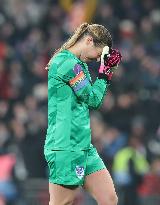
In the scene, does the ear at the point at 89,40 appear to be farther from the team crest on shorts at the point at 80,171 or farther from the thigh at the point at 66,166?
the team crest on shorts at the point at 80,171

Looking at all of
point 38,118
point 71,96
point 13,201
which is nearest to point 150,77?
point 38,118

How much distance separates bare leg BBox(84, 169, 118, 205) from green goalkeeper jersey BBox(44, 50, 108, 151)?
0.26m

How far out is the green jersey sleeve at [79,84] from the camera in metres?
7.11

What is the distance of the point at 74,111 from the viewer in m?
7.14

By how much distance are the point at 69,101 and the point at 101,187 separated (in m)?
0.71

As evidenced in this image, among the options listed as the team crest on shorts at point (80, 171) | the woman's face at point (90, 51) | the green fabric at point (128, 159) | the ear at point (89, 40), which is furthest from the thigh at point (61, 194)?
the green fabric at point (128, 159)

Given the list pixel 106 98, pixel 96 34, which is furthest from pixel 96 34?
pixel 106 98

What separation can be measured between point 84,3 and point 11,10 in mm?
1350

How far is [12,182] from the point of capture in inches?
431

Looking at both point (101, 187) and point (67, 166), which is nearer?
point (67, 166)

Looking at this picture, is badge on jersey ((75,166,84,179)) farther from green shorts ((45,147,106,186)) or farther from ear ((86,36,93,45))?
ear ((86,36,93,45))

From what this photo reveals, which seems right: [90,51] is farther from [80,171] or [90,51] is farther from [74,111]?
[80,171]

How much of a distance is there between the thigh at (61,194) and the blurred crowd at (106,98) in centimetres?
321

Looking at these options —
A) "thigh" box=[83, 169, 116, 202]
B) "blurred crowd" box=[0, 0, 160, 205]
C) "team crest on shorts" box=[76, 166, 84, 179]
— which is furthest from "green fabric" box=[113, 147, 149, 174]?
"team crest on shorts" box=[76, 166, 84, 179]
